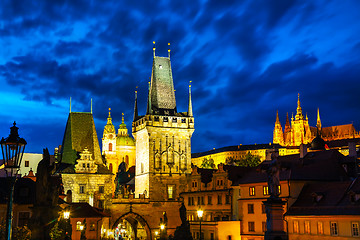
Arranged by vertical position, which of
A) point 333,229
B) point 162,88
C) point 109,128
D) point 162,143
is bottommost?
point 333,229

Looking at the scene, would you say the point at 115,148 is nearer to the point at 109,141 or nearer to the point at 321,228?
the point at 109,141

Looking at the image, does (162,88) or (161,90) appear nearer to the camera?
(161,90)

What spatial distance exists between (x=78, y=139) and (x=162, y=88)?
17431 mm

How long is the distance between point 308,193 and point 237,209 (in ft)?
52.2

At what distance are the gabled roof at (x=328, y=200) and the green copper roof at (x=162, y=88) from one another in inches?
1475

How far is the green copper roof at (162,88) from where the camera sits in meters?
79.6

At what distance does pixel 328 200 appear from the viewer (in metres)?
40.8

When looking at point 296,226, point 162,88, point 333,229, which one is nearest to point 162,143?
point 162,88

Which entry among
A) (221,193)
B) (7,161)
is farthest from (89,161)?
(7,161)

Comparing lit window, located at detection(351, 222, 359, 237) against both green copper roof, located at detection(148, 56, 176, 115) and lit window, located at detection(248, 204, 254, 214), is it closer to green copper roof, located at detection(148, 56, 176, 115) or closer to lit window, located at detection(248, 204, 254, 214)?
lit window, located at detection(248, 204, 254, 214)

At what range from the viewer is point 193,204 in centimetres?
6994

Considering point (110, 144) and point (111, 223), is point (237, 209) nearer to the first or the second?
point (111, 223)

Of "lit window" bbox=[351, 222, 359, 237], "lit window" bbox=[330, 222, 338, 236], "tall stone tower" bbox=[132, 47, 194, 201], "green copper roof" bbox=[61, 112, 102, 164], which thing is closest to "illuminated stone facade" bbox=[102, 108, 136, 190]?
"tall stone tower" bbox=[132, 47, 194, 201]

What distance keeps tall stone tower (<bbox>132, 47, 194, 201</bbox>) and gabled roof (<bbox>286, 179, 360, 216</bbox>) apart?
107 feet
